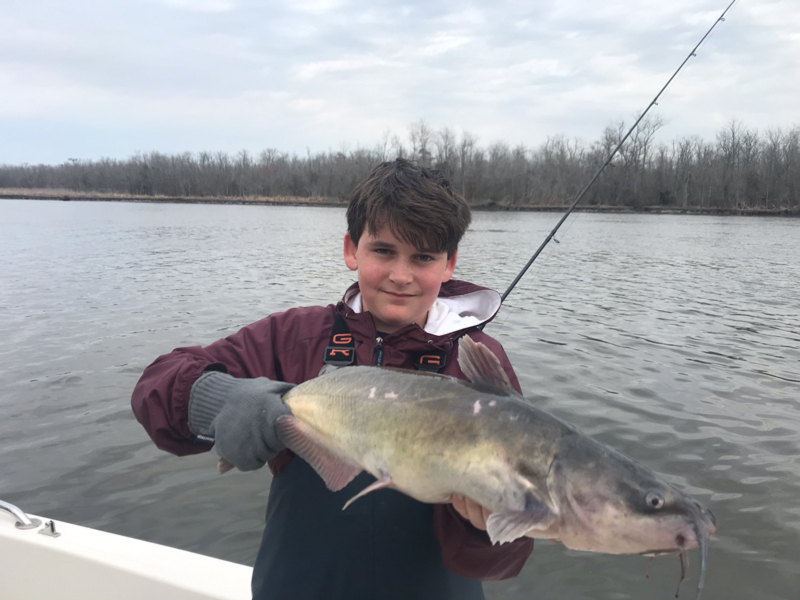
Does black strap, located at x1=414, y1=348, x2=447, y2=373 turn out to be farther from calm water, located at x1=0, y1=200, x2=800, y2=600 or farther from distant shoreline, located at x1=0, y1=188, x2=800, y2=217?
distant shoreline, located at x1=0, y1=188, x2=800, y2=217

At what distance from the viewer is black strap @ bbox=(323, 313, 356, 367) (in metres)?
2.46

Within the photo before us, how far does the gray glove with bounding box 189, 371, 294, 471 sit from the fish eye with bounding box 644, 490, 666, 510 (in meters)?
1.23

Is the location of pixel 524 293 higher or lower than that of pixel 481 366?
lower

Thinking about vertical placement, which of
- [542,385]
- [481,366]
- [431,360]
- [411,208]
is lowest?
[542,385]

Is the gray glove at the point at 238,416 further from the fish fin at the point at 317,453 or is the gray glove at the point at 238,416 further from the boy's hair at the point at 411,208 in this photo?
the boy's hair at the point at 411,208

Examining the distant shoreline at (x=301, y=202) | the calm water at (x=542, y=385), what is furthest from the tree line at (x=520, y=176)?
the calm water at (x=542, y=385)

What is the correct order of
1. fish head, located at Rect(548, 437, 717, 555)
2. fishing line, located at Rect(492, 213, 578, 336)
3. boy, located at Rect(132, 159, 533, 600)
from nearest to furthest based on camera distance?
fish head, located at Rect(548, 437, 717, 555), boy, located at Rect(132, 159, 533, 600), fishing line, located at Rect(492, 213, 578, 336)

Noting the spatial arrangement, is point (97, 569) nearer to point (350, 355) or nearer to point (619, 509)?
point (350, 355)

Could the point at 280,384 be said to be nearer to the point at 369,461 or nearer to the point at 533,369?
the point at 369,461

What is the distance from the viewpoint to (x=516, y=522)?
1.60 meters

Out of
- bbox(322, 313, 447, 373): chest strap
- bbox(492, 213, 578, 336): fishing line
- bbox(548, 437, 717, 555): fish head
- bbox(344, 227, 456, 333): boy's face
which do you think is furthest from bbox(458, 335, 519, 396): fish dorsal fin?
bbox(492, 213, 578, 336): fishing line

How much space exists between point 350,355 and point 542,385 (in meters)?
6.69

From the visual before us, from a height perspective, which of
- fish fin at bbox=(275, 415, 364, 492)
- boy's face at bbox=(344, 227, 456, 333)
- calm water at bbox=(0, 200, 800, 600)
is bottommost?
calm water at bbox=(0, 200, 800, 600)

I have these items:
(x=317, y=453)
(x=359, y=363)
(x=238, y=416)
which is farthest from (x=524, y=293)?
(x=238, y=416)
